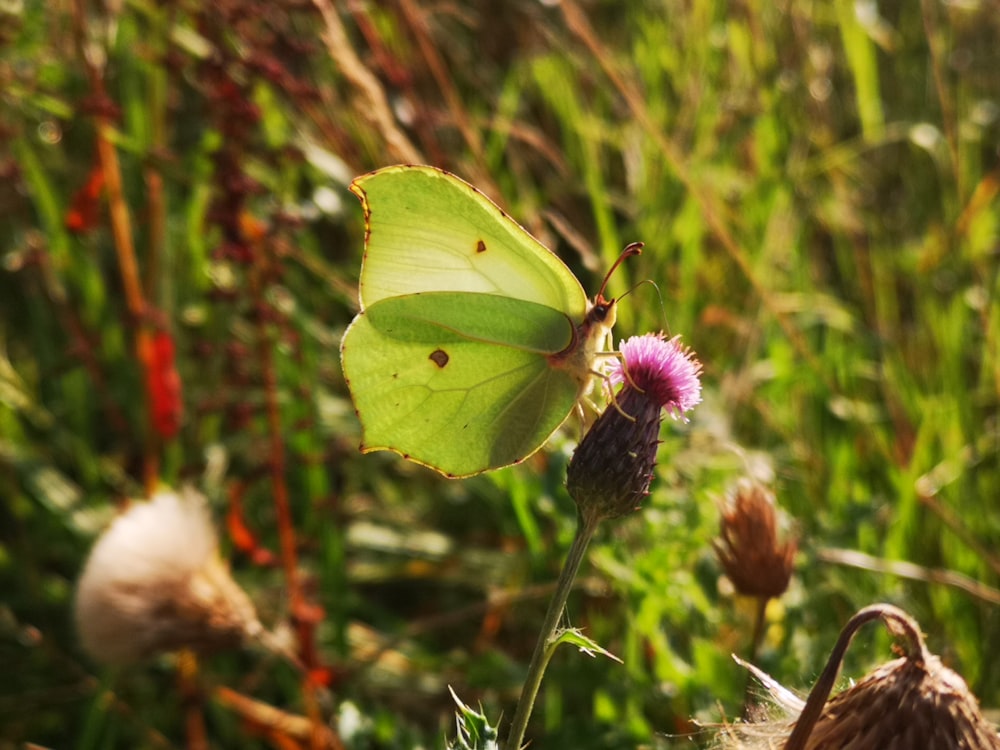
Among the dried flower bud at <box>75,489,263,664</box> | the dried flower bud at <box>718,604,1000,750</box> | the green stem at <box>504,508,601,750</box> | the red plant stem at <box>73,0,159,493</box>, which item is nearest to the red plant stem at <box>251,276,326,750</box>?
the dried flower bud at <box>75,489,263,664</box>

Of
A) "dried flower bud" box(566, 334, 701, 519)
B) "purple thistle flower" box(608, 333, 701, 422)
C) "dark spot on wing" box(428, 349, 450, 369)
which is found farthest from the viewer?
"dark spot on wing" box(428, 349, 450, 369)

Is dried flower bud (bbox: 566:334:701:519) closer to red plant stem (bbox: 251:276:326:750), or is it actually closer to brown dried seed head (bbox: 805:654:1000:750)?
brown dried seed head (bbox: 805:654:1000:750)

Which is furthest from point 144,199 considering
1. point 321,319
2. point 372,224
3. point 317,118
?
point 372,224

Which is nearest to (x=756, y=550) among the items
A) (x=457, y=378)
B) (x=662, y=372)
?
(x=662, y=372)

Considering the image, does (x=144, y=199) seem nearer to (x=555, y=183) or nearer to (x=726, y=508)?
(x=555, y=183)

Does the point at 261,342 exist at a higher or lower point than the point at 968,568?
higher

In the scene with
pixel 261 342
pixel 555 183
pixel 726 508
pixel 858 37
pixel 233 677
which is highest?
pixel 858 37
